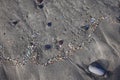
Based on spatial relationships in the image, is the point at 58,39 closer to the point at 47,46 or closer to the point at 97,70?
the point at 47,46

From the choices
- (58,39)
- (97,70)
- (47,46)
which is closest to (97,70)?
(97,70)

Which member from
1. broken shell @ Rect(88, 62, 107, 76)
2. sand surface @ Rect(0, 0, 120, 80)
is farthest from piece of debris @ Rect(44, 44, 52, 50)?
broken shell @ Rect(88, 62, 107, 76)

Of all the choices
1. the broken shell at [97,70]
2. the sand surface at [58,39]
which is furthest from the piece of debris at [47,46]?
the broken shell at [97,70]

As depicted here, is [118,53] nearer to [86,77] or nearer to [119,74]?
[119,74]

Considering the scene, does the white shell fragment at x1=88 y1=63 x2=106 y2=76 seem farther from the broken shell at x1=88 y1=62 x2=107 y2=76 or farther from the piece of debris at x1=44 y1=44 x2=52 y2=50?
the piece of debris at x1=44 y1=44 x2=52 y2=50

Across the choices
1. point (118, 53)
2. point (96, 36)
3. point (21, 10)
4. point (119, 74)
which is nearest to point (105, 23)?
point (96, 36)

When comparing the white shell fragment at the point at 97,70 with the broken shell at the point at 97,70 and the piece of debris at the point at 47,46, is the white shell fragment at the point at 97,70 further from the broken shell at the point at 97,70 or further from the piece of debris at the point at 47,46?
the piece of debris at the point at 47,46

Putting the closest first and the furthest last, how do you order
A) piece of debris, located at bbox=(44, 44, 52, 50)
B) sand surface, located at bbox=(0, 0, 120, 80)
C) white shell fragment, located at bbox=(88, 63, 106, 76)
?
white shell fragment, located at bbox=(88, 63, 106, 76) → sand surface, located at bbox=(0, 0, 120, 80) → piece of debris, located at bbox=(44, 44, 52, 50)

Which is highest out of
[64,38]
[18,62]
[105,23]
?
[105,23]
